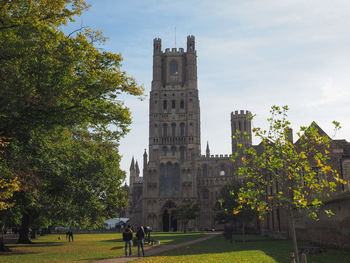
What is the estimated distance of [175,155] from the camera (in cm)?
7481

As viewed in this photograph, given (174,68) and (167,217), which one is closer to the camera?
(167,217)

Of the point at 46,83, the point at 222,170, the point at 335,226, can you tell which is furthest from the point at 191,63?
the point at 46,83

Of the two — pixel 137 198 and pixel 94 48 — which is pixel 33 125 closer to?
pixel 94 48

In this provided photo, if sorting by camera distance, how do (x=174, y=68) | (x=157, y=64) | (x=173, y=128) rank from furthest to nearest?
(x=174, y=68)
(x=157, y=64)
(x=173, y=128)

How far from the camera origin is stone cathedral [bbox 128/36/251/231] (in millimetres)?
72250

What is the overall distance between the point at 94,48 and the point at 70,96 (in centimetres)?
260

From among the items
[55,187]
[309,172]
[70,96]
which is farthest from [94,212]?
[309,172]

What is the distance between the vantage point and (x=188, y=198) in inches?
2815

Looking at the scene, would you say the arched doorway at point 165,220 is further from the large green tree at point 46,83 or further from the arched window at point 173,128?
the large green tree at point 46,83

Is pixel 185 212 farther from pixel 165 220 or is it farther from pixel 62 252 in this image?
pixel 62 252

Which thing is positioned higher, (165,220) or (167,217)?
(167,217)

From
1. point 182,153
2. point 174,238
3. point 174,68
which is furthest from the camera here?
point 174,68

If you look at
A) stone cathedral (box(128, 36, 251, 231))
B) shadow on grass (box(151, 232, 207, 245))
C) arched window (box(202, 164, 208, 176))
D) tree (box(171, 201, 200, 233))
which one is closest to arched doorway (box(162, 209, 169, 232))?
stone cathedral (box(128, 36, 251, 231))

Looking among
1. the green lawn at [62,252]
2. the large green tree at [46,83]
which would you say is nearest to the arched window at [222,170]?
the green lawn at [62,252]
